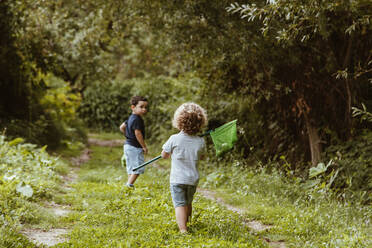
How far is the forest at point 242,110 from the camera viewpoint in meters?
5.41

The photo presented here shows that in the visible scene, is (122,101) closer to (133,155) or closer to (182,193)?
(133,155)

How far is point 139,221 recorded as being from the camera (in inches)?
205

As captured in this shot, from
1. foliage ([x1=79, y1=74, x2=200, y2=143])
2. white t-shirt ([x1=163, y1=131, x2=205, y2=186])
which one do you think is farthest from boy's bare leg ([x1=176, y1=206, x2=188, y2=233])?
foliage ([x1=79, y1=74, x2=200, y2=143])

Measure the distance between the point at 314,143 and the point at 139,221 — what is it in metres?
4.97

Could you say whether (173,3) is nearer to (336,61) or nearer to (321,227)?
(336,61)

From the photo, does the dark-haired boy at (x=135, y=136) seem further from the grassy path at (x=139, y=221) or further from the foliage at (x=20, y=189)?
the foliage at (x=20, y=189)

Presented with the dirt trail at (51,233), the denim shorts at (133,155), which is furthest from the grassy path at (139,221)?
the denim shorts at (133,155)

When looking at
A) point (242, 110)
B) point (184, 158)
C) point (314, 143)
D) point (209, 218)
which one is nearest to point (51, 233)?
point (184, 158)

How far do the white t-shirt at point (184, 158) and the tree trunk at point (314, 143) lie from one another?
4.56 meters

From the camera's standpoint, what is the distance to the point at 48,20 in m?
11.0

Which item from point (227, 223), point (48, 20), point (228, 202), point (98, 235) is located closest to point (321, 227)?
point (227, 223)

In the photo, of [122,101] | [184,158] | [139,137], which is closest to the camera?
[184,158]

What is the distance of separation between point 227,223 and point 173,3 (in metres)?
5.48

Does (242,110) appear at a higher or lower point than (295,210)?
higher
